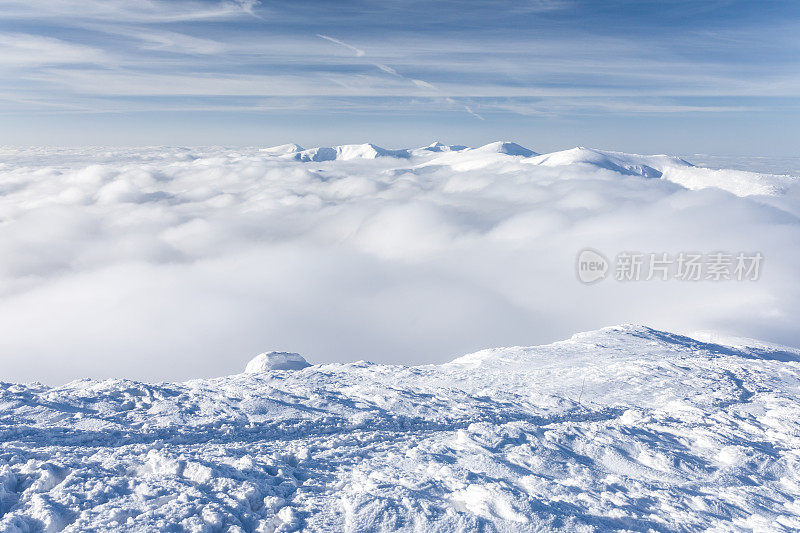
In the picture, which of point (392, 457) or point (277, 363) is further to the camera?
point (277, 363)

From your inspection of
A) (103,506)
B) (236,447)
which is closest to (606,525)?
(236,447)

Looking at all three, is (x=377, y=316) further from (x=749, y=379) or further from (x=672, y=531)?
(x=672, y=531)

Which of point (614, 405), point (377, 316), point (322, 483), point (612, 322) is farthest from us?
point (377, 316)

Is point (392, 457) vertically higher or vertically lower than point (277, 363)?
higher

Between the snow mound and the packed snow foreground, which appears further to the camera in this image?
the snow mound

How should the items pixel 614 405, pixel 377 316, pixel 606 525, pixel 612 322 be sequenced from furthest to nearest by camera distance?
pixel 377 316
pixel 612 322
pixel 614 405
pixel 606 525

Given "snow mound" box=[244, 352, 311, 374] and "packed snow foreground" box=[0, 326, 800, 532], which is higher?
"packed snow foreground" box=[0, 326, 800, 532]

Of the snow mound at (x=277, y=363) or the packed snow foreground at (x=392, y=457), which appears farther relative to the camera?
the snow mound at (x=277, y=363)

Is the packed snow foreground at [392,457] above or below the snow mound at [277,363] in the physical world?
above
